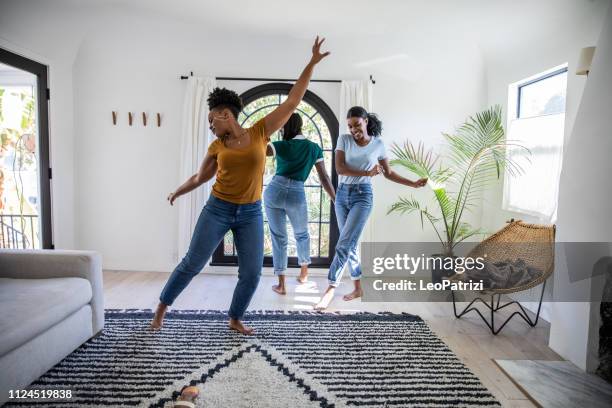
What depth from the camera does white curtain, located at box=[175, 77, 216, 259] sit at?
403 centimetres

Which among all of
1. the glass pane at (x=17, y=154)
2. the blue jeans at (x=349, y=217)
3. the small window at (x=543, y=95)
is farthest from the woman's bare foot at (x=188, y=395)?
the glass pane at (x=17, y=154)

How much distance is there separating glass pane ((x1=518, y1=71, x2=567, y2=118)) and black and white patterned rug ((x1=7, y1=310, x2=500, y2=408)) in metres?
2.02

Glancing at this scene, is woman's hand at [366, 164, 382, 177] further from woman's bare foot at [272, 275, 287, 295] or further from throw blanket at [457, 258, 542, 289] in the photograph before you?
woman's bare foot at [272, 275, 287, 295]

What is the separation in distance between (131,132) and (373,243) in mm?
2656

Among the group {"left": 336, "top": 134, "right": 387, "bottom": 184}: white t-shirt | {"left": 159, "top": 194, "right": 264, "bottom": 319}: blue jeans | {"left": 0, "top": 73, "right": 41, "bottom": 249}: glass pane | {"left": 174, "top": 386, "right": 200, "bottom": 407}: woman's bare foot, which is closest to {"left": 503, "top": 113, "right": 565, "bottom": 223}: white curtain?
{"left": 336, "top": 134, "right": 387, "bottom": 184}: white t-shirt

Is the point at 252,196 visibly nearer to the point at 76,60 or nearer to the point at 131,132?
the point at 131,132

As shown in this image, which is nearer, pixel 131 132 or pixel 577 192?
pixel 577 192

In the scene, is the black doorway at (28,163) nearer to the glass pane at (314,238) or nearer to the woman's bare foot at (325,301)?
the glass pane at (314,238)

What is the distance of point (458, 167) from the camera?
4.12 meters

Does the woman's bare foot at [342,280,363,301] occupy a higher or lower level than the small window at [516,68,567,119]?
lower

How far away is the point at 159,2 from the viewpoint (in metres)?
3.55

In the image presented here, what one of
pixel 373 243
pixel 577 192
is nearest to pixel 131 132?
pixel 373 243

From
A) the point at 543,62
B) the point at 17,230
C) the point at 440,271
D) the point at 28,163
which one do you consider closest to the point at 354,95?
the point at 543,62

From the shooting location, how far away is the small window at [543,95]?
124 inches
